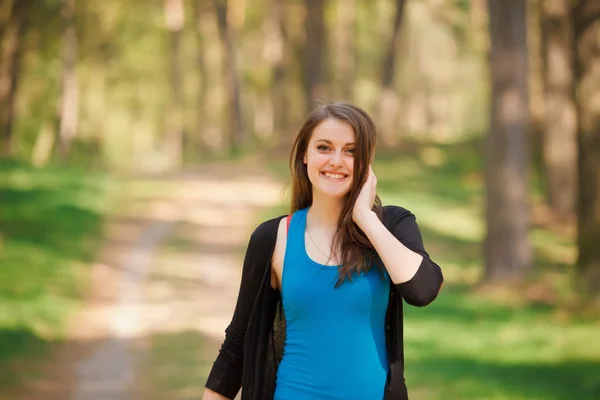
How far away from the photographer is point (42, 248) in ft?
47.7

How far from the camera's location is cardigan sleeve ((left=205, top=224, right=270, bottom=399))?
3.42 metres

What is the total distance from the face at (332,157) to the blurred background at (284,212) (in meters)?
0.65

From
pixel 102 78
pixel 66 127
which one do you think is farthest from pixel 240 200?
pixel 102 78

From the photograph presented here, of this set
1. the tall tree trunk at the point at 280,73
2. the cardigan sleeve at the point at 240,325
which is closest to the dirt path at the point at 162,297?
the cardigan sleeve at the point at 240,325

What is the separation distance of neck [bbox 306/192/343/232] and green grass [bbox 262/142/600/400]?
17.7 ft

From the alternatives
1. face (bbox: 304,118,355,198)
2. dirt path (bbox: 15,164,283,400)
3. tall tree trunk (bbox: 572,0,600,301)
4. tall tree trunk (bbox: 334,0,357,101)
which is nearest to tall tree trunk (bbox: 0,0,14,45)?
dirt path (bbox: 15,164,283,400)

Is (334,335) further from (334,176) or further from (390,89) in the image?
(390,89)

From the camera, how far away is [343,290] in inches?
125

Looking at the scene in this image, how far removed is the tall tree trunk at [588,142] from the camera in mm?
12328

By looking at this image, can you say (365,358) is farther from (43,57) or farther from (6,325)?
(43,57)

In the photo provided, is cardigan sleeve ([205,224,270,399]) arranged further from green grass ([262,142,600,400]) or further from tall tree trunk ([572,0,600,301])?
tall tree trunk ([572,0,600,301])

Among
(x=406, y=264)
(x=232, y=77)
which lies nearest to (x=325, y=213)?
(x=406, y=264)

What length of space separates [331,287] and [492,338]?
317 inches

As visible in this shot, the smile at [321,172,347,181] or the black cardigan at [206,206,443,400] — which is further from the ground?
the smile at [321,172,347,181]
